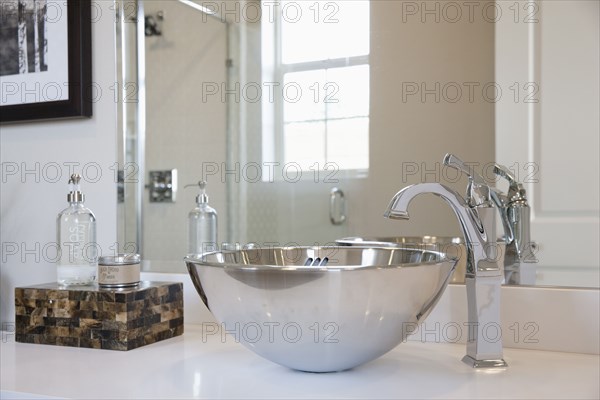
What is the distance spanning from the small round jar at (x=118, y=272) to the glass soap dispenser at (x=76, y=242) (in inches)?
5.2

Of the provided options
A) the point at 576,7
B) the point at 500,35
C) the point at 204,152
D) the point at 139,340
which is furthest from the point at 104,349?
the point at 576,7

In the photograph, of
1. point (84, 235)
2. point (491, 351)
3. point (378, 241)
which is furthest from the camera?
point (84, 235)

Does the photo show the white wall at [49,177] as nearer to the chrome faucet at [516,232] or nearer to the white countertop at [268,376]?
the white countertop at [268,376]

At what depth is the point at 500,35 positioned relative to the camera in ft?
3.86

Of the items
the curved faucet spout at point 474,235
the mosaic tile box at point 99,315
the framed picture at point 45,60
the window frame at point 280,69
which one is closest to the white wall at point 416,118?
the window frame at point 280,69

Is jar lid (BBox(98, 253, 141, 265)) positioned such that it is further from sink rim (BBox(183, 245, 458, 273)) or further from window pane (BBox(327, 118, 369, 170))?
window pane (BBox(327, 118, 369, 170))

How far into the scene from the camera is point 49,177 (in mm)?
1530

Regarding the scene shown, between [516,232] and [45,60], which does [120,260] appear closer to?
[45,60]

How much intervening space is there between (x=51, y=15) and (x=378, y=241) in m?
0.94

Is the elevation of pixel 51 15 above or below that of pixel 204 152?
above

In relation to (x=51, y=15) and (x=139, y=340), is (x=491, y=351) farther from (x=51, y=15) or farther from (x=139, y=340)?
(x=51, y=15)

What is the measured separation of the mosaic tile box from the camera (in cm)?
114

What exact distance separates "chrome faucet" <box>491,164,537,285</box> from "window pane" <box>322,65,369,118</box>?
12.8 inches

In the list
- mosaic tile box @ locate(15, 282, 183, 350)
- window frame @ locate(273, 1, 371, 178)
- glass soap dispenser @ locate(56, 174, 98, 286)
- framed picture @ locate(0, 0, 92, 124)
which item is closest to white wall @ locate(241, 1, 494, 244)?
window frame @ locate(273, 1, 371, 178)
